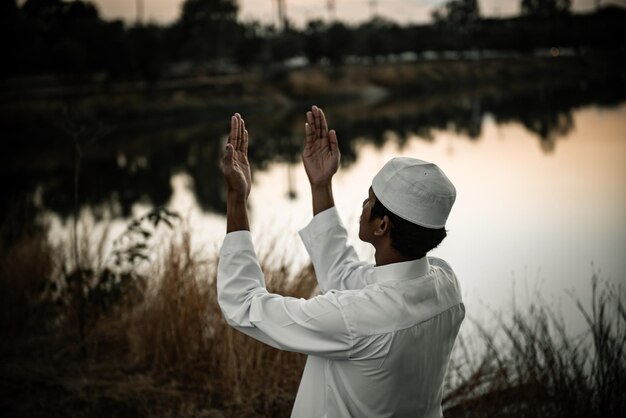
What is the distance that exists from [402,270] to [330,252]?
1.40 ft

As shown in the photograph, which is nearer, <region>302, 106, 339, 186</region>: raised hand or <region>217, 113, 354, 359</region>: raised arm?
<region>217, 113, 354, 359</region>: raised arm

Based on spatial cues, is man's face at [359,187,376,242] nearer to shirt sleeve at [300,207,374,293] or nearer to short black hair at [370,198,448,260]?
short black hair at [370,198,448,260]

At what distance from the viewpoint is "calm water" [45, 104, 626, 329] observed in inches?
285

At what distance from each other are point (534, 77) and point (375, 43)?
12.5 meters

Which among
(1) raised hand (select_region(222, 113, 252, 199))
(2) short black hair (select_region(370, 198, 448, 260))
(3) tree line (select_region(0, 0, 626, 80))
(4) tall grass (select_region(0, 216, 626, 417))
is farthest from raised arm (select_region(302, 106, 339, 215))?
(3) tree line (select_region(0, 0, 626, 80))

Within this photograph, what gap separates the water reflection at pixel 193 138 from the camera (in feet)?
52.2

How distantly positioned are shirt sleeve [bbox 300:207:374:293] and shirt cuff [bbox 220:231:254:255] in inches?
13.0

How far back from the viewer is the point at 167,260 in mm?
4789

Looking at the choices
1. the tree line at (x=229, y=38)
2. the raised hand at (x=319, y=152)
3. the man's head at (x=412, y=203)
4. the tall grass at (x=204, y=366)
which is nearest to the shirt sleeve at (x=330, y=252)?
the raised hand at (x=319, y=152)

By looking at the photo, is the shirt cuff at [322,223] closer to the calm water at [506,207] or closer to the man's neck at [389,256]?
the man's neck at [389,256]

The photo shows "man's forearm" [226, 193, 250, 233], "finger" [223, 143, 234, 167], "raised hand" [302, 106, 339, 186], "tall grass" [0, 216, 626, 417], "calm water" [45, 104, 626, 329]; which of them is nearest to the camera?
"man's forearm" [226, 193, 250, 233]

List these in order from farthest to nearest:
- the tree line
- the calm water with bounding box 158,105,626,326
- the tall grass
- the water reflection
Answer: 1. the tree line
2. the water reflection
3. the calm water with bounding box 158,105,626,326
4. the tall grass

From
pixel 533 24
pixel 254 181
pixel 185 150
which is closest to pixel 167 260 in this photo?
pixel 254 181

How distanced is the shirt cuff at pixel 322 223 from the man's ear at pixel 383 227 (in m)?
0.37
